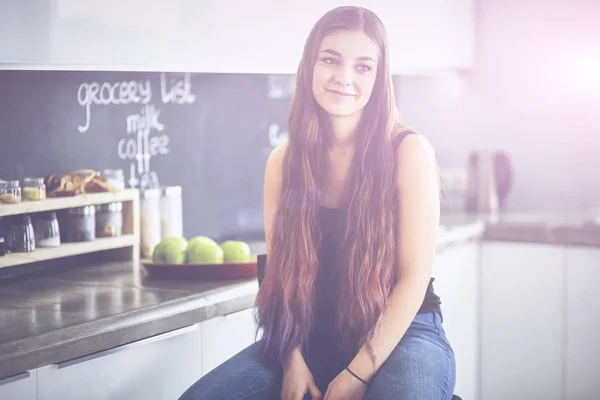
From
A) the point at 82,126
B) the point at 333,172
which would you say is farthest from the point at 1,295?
the point at 333,172

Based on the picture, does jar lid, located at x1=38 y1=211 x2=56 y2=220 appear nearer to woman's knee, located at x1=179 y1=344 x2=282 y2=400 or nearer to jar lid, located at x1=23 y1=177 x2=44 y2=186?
jar lid, located at x1=23 y1=177 x2=44 y2=186

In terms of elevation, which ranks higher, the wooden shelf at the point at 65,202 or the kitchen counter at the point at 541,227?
the wooden shelf at the point at 65,202

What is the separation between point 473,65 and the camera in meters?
3.28

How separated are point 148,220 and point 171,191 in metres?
0.12

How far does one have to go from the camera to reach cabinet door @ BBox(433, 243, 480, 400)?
2.51 metres

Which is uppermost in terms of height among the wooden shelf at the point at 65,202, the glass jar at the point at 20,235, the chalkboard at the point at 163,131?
the chalkboard at the point at 163,131

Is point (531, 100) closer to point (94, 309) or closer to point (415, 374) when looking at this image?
point (415, 374)

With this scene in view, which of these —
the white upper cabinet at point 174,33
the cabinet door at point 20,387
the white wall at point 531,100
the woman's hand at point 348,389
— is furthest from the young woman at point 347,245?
the white wall at point 531,100

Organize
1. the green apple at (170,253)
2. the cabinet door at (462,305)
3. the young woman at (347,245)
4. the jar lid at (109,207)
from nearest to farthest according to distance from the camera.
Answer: the young woman at (347,245)
the green apple at (170,253)
the jar lid at (109,207)
the cabinet door at (462,305)

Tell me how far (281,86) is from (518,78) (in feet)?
3.37

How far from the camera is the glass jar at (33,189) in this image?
1.83 metres

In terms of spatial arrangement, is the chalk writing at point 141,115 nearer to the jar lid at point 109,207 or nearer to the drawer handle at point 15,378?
the jar lid at point 109,207

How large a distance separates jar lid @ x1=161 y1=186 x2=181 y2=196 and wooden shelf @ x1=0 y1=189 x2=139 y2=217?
→ 0.15 metres

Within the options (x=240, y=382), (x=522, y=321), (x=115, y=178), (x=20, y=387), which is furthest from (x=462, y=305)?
(x=20, y=387)
